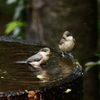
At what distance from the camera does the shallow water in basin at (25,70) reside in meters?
3.36

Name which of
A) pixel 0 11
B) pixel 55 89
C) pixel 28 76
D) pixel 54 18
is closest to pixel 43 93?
pixel 55 89

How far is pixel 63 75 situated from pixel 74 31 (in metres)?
3.18

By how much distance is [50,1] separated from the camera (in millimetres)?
6676

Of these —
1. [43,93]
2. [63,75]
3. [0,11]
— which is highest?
→ [0,11]

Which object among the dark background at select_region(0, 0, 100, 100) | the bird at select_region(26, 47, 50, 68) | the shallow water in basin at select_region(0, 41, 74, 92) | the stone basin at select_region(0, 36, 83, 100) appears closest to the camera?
the stone basin at select_region(0, 36, 83, 100)

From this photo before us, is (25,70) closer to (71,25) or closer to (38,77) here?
(38,77)

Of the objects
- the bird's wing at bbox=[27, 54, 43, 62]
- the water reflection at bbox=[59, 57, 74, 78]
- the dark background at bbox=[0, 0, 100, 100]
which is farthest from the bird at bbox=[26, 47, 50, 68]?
the dark background at bbox=[0, 0, 100, 100]

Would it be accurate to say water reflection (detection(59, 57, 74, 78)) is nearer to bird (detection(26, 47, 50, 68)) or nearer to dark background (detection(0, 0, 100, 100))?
bird (detection(26, 47, 50, 68))

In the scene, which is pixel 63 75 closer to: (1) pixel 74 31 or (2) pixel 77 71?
(2) pixel 77 71

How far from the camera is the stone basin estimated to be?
126 inches

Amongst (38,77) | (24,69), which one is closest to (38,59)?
(24,69)

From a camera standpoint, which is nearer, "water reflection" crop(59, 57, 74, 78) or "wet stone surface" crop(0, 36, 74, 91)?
"wet stone surface" crop(0, 36, 74, 91)

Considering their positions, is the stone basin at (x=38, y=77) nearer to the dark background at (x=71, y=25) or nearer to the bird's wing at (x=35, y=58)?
the bird's wing at (x=35, y=58)

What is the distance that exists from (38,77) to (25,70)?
0.27 meters
